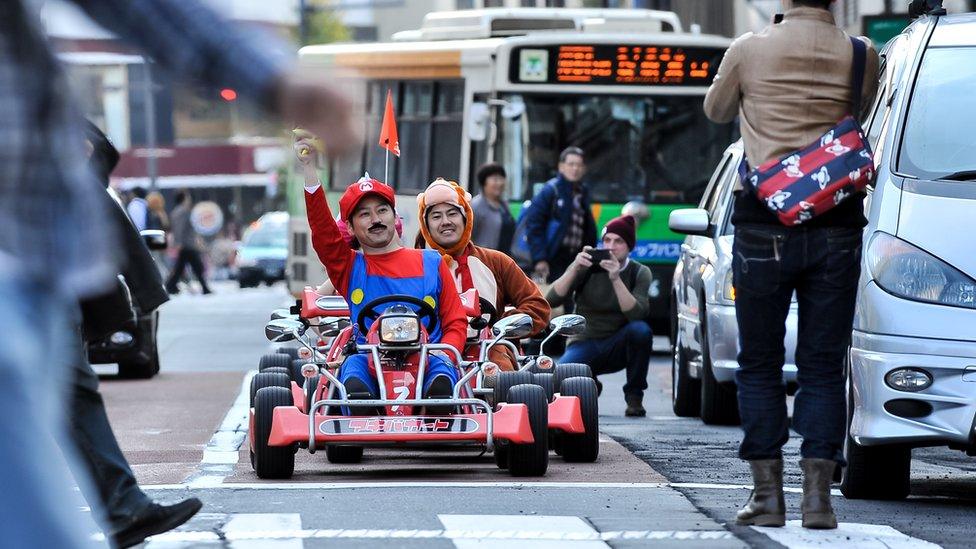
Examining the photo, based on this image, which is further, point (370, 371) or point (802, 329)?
point (370, 371)

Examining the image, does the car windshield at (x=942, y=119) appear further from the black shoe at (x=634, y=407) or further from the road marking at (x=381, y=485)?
the black shoe at (x=634, y=407)

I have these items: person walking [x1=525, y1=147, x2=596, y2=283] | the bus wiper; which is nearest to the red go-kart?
the bus wiper

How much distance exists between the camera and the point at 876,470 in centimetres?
764

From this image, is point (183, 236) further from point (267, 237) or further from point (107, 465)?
point (107, 465)

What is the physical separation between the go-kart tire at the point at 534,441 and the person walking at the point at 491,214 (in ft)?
24.4

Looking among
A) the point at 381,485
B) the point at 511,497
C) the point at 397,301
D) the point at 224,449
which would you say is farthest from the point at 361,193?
the point at 511,497

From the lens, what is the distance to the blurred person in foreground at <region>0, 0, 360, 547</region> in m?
2.75

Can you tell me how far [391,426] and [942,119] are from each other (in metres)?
2.46

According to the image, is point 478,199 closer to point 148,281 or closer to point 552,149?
point 552,149

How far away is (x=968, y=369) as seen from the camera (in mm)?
7105

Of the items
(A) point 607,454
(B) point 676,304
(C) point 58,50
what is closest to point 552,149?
(B) point 676,304

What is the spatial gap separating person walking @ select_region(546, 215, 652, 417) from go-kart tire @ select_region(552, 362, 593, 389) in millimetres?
2815

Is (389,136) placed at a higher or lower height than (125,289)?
higher

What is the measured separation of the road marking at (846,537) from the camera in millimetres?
6261
